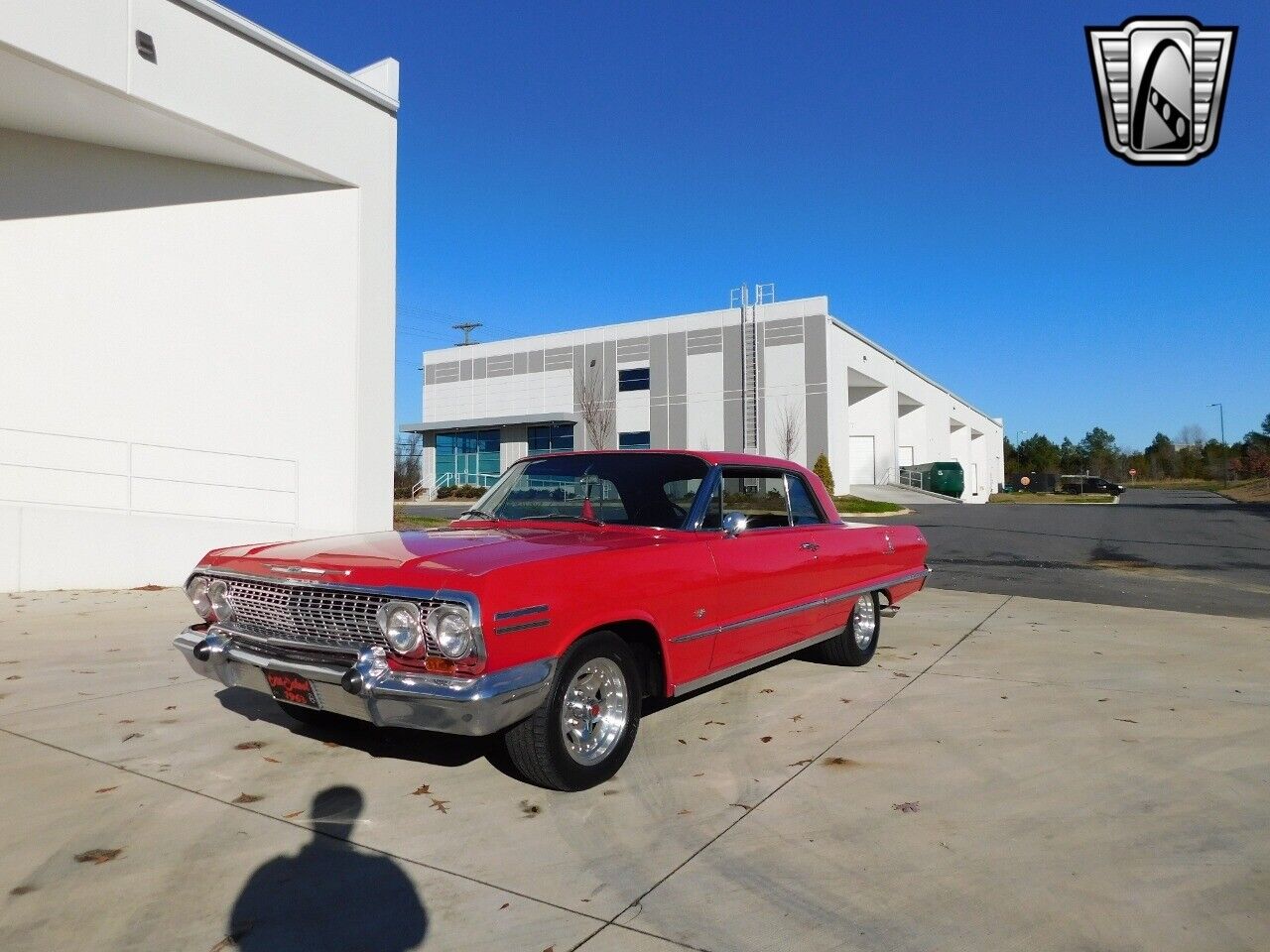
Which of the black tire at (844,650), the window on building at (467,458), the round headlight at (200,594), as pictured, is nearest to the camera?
the round headlight at (200,594)

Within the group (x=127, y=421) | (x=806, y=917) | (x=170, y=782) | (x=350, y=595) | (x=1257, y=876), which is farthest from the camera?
(x=127, y=421)

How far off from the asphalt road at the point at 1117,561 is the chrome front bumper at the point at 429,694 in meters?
8.76

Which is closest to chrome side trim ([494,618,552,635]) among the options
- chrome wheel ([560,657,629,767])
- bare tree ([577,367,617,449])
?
chrome wheel ([560,657,629,767])

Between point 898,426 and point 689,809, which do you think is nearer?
point 689,809

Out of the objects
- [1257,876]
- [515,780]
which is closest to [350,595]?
[515,780]

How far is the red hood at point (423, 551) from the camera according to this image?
329 cm

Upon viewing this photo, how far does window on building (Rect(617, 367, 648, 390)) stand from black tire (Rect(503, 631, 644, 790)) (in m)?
39.9

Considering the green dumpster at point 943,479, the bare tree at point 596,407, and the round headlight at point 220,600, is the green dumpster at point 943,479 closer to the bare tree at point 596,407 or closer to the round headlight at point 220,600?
the bare tree at point 596,407

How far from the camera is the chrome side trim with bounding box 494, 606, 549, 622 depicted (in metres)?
3.09

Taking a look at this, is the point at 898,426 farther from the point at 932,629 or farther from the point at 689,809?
the point at 689,809

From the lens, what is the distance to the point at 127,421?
10.9 metres

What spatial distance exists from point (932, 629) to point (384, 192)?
10122 millimetres

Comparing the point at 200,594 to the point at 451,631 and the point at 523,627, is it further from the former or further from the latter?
the point at 523,627
